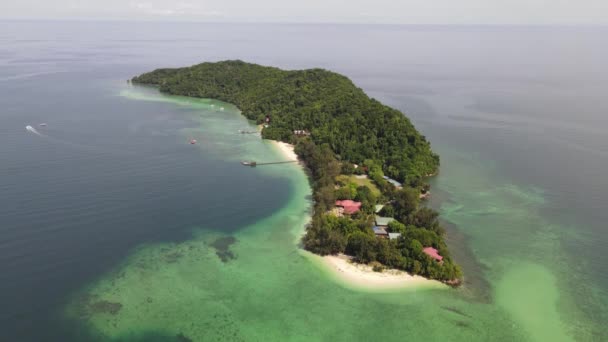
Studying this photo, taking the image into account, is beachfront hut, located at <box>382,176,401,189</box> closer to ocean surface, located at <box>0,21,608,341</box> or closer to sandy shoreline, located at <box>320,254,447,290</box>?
A: ocean surface, located at <box>0,21,608,341</box>

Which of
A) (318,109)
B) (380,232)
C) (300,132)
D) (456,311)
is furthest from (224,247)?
(318,109)

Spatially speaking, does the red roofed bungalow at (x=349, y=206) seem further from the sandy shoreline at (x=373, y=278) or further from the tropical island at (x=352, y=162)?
the sandy shoreline at (x=373, y=278)

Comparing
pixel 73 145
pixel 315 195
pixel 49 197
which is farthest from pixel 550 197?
pixel 73 145

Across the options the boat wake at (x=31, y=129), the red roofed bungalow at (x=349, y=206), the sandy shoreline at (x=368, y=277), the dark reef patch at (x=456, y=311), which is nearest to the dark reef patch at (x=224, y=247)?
the sandy shoreline at (x=368, y=277)

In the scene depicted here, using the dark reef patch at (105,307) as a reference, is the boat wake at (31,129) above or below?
above

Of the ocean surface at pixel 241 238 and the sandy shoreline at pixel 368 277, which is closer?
the ocean surface at pixel 241 238

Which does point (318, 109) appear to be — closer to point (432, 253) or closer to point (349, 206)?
point (349, 206)
